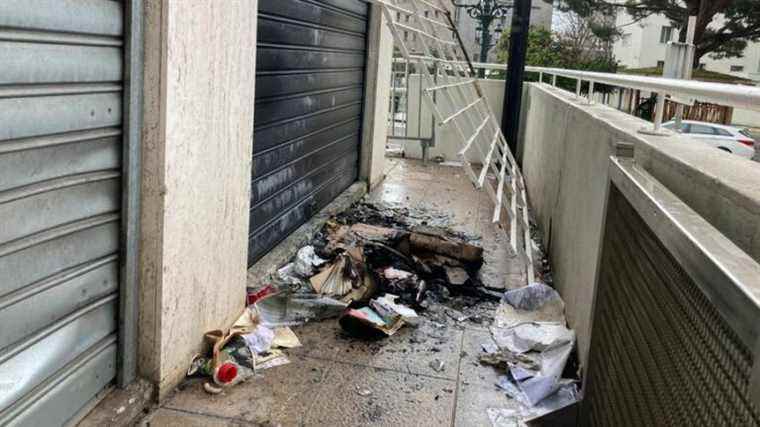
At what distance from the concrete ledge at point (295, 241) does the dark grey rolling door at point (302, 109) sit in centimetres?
6

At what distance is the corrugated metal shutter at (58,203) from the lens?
229cm

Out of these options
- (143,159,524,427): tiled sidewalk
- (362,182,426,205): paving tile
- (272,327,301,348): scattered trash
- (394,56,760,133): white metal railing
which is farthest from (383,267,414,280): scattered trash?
(362,182,426,205): paving tile

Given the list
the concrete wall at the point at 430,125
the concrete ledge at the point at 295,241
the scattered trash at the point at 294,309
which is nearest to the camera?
the scattered trash at the point at 294,309

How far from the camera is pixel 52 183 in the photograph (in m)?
2.50

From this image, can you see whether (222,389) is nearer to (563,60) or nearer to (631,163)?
(631,163)

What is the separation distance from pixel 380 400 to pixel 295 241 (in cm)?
229

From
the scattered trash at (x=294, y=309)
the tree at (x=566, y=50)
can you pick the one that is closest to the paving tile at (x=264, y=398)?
the scattered trash at (x=294, y=309)

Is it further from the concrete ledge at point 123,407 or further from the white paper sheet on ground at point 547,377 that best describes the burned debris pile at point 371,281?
the concrete ledge at point 123,407

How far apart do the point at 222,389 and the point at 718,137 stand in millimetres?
16606

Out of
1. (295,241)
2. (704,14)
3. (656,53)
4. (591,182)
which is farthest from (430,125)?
(656,53)

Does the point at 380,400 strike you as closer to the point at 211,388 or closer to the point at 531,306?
the point at 211,388

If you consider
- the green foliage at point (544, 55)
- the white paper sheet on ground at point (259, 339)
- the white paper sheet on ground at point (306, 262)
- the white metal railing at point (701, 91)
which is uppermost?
the green foliage at point (544, 55)

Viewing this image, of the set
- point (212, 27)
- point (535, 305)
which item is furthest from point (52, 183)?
point (535, 305)

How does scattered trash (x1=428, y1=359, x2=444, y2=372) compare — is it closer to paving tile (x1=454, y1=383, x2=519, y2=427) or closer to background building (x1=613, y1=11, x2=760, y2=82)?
paving tile (x1=454, y1=383, x2=519, y2=427)
